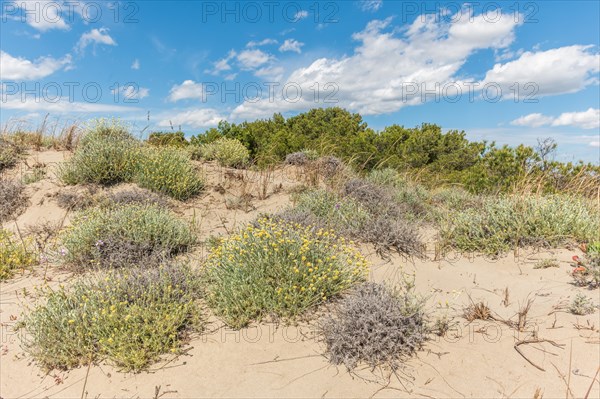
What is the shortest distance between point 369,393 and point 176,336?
80.9 inches

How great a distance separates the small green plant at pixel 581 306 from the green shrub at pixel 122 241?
5.33 metres

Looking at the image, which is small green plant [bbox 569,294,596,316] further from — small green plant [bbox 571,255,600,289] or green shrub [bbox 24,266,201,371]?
green shrub [bbox 24,266,201,371]

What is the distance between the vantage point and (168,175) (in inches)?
366

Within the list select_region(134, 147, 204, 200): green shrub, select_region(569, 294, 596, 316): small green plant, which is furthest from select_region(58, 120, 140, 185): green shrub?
select_region(569, 294, 596, 316): small green plant

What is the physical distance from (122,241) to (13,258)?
1.91 metres

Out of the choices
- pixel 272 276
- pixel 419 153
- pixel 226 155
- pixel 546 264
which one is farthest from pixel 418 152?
pixel 272 276

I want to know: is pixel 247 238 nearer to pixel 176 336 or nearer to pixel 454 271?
pixel 176 336

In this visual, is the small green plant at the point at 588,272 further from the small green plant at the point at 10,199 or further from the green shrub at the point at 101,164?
the small green plant at the point at 10,199

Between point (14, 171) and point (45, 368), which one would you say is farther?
point (14, 171)

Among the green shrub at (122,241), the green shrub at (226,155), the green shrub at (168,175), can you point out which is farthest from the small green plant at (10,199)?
the green shrub at (226,155)

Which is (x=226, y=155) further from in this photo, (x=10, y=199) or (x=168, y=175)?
(x=10, y=199)

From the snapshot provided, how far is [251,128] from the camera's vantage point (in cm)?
1936

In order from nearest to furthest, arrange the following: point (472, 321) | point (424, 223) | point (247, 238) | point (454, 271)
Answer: point (472, 321) < point (247, 238) < point (454, 271) < point (424, 223)

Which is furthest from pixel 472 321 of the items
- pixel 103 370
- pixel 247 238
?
pixel 103 370
